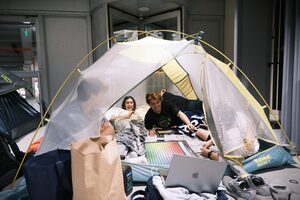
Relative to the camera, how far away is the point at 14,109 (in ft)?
8.61

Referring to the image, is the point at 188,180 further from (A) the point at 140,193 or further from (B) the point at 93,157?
(B) the point at 93,157

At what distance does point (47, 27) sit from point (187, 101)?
228 cm

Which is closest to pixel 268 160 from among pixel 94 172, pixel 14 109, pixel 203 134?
pixel 203 134

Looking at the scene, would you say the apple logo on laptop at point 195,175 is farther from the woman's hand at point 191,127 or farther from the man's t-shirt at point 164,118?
the man's t-shirt at point 164,118

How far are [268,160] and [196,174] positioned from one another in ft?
2.28

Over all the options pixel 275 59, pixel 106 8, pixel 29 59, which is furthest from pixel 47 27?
pixel 275 59

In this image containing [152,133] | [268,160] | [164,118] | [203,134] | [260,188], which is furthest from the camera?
[164,118]

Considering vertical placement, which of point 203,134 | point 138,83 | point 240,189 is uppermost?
point 138,83

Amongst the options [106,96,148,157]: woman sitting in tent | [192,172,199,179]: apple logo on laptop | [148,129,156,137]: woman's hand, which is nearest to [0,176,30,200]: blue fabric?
[106,96,148,157]: woman sitting in tent

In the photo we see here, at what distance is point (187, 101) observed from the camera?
8.98 feet

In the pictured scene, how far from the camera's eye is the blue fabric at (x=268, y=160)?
5.02 feet

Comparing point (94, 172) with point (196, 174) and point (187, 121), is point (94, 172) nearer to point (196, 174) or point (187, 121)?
point (196, 174)

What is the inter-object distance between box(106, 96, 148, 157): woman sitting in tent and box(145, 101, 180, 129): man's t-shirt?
0.32 ft

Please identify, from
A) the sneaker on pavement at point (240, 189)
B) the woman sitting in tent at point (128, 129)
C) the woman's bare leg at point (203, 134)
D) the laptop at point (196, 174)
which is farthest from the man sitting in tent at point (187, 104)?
the laptop at point (196, 174)
